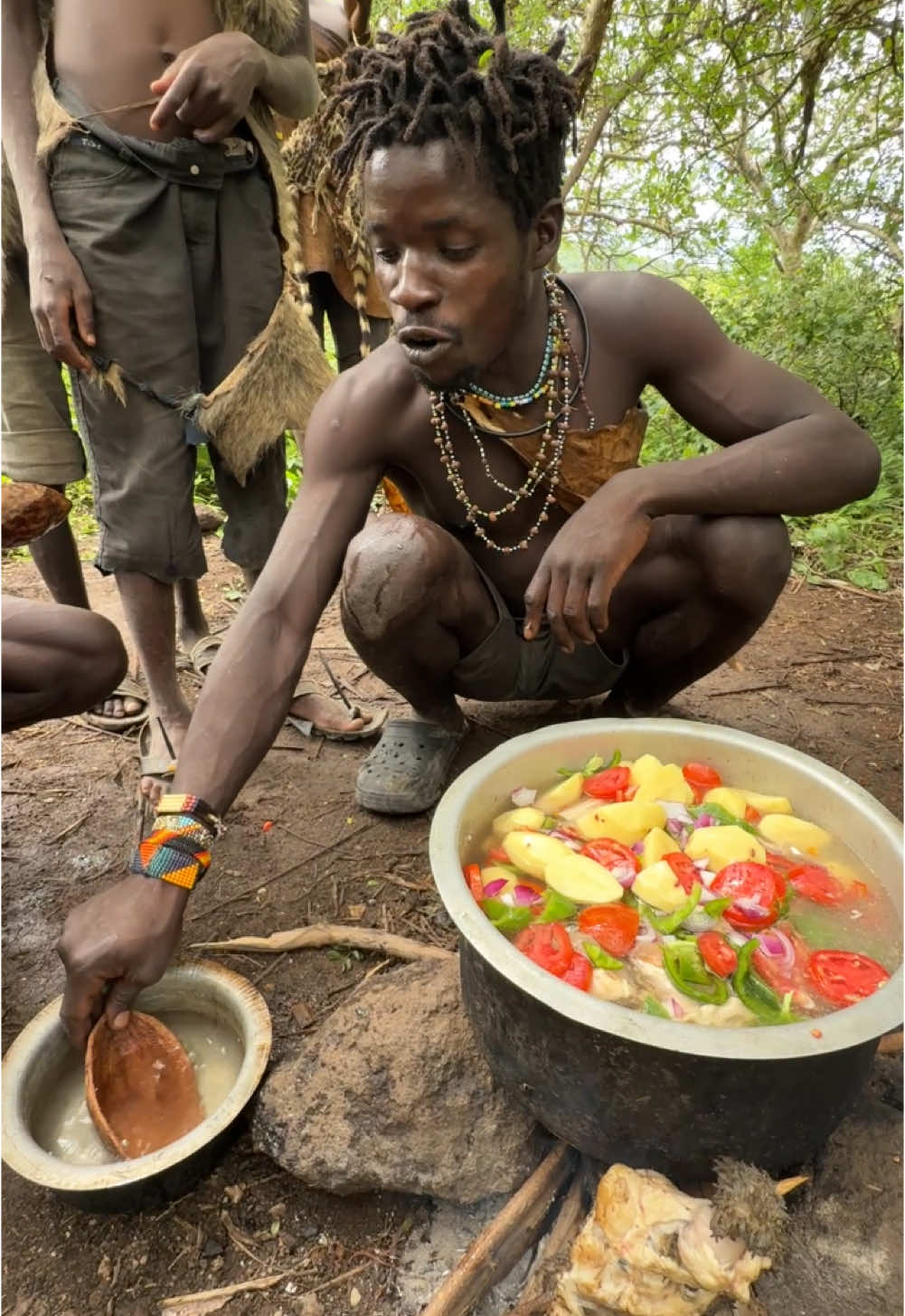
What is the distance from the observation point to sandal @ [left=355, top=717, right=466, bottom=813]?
7.22ft

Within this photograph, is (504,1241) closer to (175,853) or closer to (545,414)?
(175,853)

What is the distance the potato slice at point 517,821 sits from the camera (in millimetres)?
1566

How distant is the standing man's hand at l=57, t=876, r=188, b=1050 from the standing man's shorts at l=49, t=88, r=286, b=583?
1.19 meters

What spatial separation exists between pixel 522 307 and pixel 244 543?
118cm

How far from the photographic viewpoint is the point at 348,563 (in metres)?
1.90

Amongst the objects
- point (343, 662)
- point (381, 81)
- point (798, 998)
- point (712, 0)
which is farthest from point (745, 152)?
point (798, 998)

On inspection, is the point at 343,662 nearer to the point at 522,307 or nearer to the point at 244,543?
the point at 244,543

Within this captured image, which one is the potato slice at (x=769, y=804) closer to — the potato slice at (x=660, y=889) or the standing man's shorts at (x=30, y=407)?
the potato slice at (x=660, y=889)

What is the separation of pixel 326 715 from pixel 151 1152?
4.77ft

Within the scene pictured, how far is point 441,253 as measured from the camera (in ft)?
4.98

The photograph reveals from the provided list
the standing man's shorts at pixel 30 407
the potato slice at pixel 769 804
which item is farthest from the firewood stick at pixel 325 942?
the standing man's shorts at pixel 30 407

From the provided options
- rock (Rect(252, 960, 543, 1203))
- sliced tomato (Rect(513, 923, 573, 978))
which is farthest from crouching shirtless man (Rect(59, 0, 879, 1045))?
sliced tomato (Rect(513, 923, 573, 978))

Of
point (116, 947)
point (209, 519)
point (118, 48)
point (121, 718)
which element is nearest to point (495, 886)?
point (116, 947)

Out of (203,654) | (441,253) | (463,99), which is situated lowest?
(203,654)
